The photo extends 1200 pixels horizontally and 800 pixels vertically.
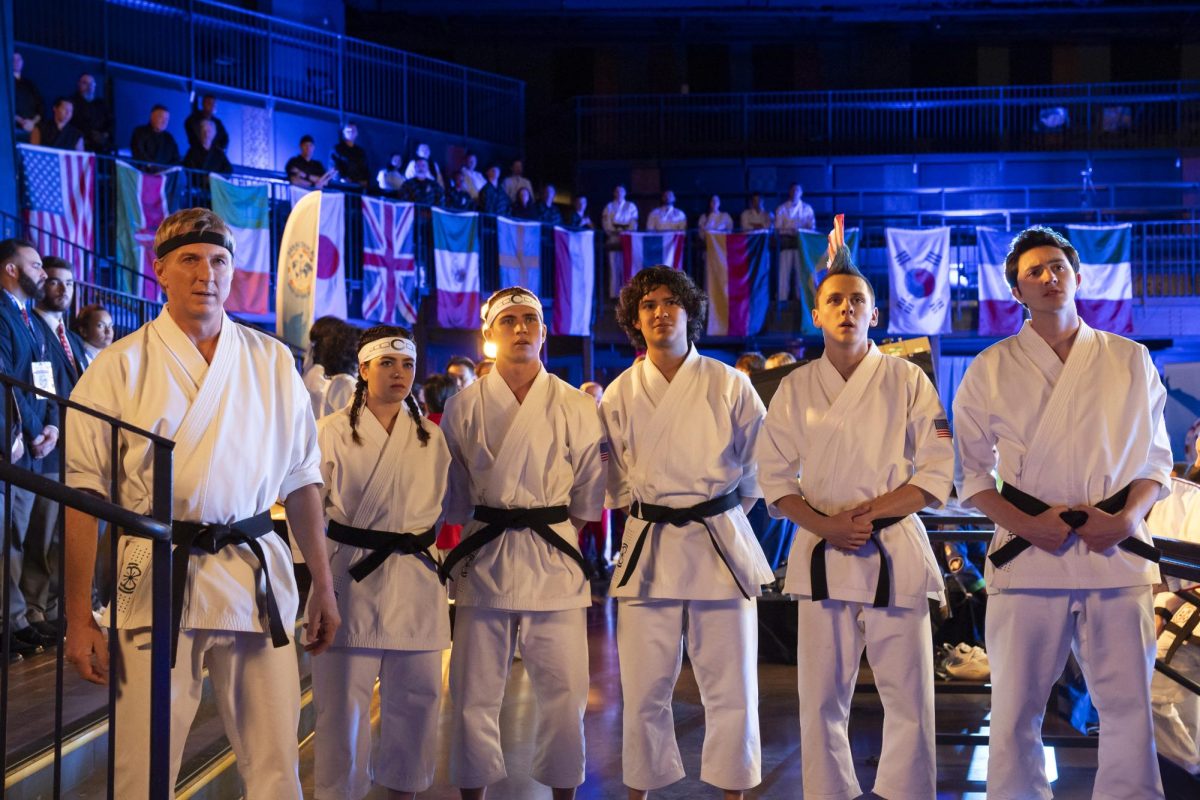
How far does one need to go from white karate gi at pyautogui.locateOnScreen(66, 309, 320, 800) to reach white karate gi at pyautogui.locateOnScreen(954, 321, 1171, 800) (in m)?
1.96

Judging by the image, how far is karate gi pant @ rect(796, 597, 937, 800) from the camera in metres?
3.52

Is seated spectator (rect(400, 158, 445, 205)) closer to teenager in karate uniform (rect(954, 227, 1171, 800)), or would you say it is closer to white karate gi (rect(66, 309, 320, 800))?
teenager in karate uniform (rect(954, 227, 1171, 800))

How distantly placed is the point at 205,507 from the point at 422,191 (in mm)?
10581

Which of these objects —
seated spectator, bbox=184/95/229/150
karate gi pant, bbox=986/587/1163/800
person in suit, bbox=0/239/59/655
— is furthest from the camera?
seated spectator, bbox=184/95/229/150

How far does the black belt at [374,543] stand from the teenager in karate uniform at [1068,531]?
1717 mm

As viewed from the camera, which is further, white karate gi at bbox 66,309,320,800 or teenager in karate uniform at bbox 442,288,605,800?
teenager in karate uniform at bbox 442,288,605,800

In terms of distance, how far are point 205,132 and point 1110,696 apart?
1026cm

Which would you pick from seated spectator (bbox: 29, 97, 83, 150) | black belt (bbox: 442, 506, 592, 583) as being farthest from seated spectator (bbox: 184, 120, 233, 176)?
black belt (bbox: 442, 506, 592, 583)

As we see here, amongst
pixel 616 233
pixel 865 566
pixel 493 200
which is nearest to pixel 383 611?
pixel 865 566

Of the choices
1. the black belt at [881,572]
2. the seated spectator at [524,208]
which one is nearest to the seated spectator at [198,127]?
the seated spectator at [524,208]

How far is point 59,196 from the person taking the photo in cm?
914

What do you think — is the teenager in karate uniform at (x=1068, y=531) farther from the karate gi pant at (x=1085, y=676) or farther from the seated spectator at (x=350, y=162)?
the seated spectator at (x=350, y=162)

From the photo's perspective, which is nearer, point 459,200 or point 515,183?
point 459,200

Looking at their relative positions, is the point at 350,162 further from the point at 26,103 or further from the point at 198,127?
the point at 26,103
